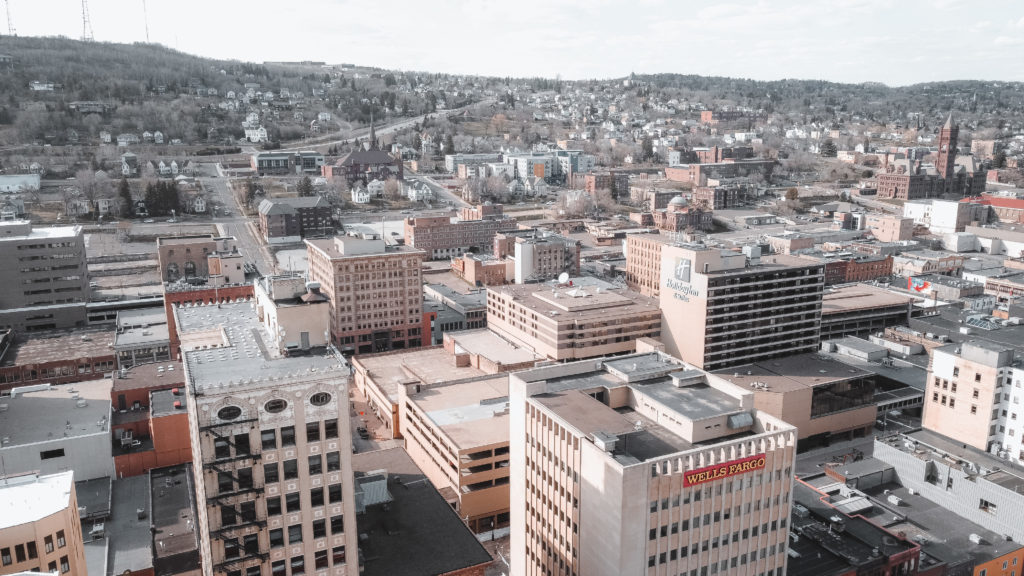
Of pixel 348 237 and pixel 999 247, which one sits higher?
pixel 348 237

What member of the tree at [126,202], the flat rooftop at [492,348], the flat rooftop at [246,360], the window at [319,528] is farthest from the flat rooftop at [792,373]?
the tree at [126,202]

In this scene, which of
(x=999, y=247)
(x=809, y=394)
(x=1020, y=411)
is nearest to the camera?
(x=1020, y=411)

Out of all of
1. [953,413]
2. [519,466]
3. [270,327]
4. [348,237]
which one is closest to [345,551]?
[270,327]

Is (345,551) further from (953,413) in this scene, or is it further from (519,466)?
(953,413)

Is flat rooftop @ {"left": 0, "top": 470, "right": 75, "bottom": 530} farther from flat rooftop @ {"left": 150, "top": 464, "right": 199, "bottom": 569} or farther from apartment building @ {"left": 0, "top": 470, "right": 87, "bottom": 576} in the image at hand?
flat rooftop @ {"left": 150, "top": 464, "right": 199, "bottom": 569}

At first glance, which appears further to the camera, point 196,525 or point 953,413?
point 953,413

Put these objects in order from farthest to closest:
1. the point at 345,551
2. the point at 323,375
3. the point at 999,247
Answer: the point at 999,247, the point at 345,551, the point at 323,375

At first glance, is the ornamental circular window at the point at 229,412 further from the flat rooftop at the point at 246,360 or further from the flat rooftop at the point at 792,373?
the flat rooftop at the point at 792,373
